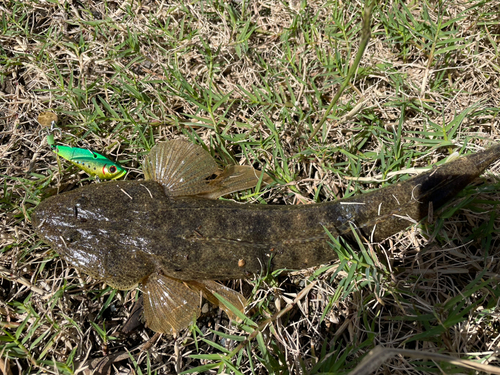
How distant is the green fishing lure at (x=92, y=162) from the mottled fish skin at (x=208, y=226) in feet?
1.42

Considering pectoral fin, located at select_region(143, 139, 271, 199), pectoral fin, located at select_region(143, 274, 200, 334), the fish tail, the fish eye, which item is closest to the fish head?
the fish eye

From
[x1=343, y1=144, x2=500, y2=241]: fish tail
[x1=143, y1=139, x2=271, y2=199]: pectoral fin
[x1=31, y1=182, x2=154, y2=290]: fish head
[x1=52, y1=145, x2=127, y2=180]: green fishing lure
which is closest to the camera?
[x1=31, y1=182, x2=154, y2=290]: fish head

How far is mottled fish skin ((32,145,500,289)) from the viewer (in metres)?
3.45

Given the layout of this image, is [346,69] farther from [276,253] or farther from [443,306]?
[443,306]

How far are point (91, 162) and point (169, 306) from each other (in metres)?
1.65

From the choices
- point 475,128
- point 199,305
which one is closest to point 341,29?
point 475,128

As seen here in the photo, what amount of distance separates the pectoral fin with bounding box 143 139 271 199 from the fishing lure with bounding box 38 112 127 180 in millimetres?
437

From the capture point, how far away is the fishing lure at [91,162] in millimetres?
4102

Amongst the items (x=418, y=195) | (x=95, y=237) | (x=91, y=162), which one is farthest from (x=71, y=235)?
(x=418, y=195)

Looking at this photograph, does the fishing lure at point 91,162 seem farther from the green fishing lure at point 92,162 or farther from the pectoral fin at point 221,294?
the pectoral fin at point 221,294

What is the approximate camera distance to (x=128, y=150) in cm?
434

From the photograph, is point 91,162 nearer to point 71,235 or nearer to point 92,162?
point 92,162

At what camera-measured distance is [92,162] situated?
411 cm

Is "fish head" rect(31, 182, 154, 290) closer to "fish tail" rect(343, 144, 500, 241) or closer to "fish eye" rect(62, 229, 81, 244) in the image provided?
"fish eye" rect(62, 229, 81, 244)
